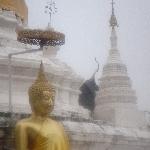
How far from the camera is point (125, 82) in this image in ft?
64.0

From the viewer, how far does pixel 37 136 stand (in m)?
5.34

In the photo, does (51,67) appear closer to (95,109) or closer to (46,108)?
(46,108)

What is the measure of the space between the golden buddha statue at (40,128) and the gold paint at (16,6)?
5640 millimetres

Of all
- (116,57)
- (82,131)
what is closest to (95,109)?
(116,57)

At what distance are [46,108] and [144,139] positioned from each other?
3917 millimetres

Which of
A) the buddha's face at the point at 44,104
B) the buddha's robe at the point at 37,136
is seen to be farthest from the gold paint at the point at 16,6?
the buddha's robe at the point at 37,136

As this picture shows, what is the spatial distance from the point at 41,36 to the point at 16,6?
5.32 meters

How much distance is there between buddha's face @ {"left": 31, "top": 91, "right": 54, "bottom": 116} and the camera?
18.3 feet

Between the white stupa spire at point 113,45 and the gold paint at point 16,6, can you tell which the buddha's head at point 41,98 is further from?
the white stupa spire at point 113,45

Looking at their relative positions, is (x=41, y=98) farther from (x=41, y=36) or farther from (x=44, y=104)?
(x=41, y=36)

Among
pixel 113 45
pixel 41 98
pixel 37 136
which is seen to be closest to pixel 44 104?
pixel 41 98

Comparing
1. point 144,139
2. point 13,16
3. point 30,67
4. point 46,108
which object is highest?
point 13,16

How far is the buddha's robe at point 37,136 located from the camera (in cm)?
528

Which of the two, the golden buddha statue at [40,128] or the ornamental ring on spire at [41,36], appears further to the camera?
the ornamental ring on spire at [41,36]
